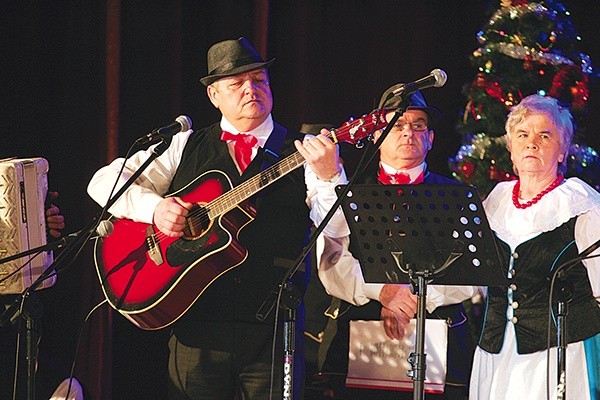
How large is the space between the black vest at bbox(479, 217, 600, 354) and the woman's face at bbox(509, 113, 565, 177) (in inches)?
10.2

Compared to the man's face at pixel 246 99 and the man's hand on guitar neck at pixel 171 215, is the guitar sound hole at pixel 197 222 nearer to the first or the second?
the man's hand on guitar neck at pixel 171 215

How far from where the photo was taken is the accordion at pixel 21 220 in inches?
162

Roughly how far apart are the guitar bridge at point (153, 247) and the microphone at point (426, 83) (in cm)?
139

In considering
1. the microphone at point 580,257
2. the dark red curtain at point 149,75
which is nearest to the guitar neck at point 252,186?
the microphone at point 580,257

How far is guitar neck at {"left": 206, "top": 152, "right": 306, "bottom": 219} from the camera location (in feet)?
13.3

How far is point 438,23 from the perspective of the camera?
593 centimetres

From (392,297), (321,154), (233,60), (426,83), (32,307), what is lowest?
(32,307)

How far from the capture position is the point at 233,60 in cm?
433

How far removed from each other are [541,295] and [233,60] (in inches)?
63.3

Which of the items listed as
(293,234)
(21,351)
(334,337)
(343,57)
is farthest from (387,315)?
(343,57)

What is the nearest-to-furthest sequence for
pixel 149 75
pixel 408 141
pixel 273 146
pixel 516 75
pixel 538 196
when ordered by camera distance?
pixel 538 196
pixel 273 146
pixel 408 141
pixel 516 75
pixel 149 75

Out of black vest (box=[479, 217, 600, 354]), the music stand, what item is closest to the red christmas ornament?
black vest (box=[479, 217, 600, 354])

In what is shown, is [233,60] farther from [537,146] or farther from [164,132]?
[537,146]

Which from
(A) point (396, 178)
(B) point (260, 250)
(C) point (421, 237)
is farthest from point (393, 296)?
(C) point (421, 237)
